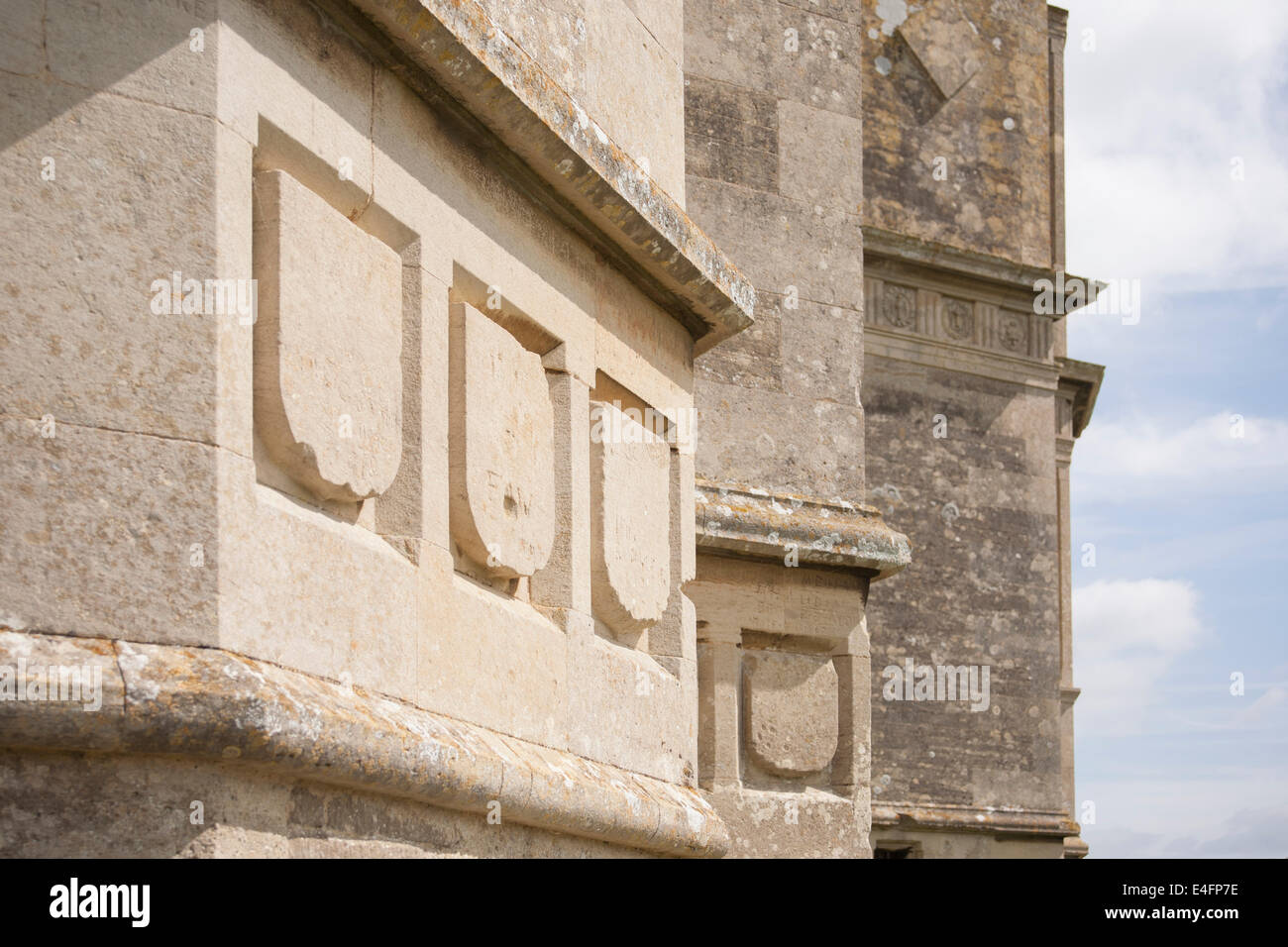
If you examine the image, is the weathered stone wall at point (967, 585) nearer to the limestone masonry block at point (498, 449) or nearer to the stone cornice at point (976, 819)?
the stone cornice at point (976, 819)

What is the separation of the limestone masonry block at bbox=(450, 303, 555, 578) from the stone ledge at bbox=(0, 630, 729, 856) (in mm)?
374

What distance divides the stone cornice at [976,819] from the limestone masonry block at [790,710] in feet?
20.1

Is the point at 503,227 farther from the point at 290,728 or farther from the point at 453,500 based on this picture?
the point at 290,728

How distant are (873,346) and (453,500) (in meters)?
9.18

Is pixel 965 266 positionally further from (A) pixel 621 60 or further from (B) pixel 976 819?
(A) pixel 621 60

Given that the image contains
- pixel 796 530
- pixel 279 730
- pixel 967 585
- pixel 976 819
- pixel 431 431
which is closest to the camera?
pixel 279 730

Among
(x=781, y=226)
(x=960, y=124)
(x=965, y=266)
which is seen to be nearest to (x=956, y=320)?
(x=965, y=266)

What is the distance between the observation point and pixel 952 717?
12.3 metres

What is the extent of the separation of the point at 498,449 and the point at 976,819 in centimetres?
909

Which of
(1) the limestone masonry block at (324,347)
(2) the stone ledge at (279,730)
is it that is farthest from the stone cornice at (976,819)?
(1) the limestone masonry block at (324,347)

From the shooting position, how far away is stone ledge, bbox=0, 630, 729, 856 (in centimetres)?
238

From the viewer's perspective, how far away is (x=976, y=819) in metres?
12.0

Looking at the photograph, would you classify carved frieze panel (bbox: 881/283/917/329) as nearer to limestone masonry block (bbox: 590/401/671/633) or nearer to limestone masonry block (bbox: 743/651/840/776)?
limestone masonry block (bbox: 743/651/840/776)

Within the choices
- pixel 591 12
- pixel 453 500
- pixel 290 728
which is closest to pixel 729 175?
pixel 591 12
